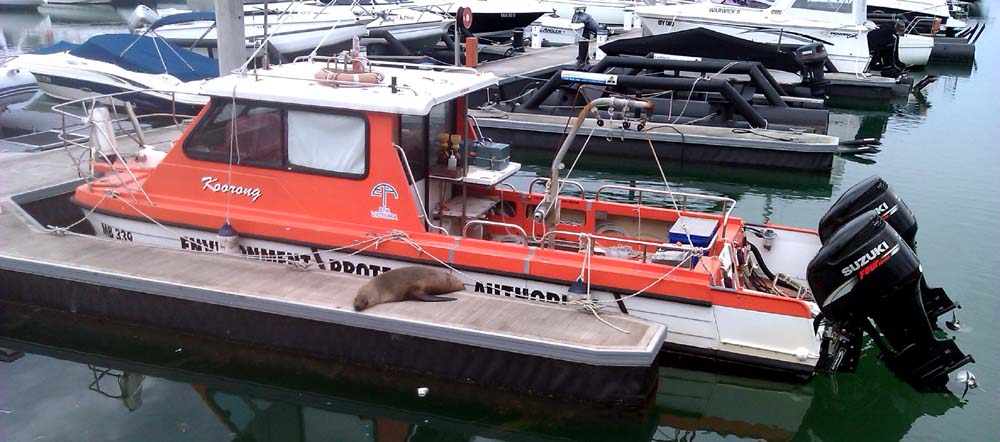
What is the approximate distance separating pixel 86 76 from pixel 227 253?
36.5ft

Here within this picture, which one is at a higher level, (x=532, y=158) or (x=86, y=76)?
(x=86, y=76)

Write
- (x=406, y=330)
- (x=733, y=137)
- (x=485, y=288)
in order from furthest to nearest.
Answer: (x=733, y=137), (x=485, y=288), (x=406, y=330)

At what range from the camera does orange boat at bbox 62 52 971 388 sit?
6.16 meters

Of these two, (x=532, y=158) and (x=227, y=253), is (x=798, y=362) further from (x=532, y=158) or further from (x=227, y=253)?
(x=532, y=158)

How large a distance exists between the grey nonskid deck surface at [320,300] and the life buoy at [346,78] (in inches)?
63.4

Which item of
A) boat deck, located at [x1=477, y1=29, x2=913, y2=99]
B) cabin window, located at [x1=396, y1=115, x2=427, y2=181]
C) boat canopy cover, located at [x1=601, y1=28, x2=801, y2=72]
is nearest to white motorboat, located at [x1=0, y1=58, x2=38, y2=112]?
boat deck, located at [x1=477, y1=29, x2=913, y2=99]

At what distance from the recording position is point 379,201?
685 cm

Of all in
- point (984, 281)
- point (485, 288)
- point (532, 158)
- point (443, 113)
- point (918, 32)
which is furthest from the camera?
point (918, 32)

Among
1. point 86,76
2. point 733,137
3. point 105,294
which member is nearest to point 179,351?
point 105,294

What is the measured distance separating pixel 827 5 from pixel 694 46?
7.37 meters

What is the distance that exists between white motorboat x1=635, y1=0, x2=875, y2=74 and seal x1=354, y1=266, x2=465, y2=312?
52.2 feet

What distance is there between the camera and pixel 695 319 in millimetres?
6445

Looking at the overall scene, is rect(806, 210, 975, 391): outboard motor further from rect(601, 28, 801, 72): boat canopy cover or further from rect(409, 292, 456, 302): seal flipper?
rect(601, 28, 801, 72): boat canopy cover

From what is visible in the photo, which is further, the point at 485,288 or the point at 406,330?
the point at 485,288
